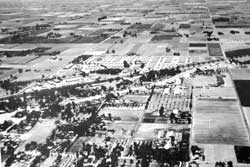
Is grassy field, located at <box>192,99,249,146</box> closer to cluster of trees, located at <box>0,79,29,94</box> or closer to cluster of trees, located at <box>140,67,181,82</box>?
cluster of trees, located at <box>140,67,181,82</box>

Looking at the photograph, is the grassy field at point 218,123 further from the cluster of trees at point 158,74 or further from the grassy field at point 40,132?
the grassy field at point 40,132

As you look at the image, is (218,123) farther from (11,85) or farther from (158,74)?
(11,85)

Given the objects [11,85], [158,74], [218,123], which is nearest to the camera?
[218,123]

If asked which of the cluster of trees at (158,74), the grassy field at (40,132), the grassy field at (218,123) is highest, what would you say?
the cluster of trees at (158,74)

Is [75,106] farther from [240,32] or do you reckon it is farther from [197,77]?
[240,32]

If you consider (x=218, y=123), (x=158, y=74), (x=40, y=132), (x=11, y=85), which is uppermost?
(x=158, y=74)

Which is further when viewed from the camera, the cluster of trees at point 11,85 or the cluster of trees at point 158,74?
the cluster of trees at point 158,74

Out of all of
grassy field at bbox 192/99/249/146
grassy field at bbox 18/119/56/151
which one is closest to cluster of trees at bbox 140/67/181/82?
grassy field at bbox 192/99/249/146

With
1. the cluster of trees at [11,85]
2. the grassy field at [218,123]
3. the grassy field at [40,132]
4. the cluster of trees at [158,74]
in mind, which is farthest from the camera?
the cluster of trees at [158,74]

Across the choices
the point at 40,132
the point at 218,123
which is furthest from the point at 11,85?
the point at 218,123

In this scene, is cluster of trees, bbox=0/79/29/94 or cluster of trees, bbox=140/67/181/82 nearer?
cluster of trees, bbox=0/79/29/94

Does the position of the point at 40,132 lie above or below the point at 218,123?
below

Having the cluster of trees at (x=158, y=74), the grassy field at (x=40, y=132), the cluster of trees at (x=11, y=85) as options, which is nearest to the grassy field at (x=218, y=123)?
the cluster of trees at (x=158, y=74)

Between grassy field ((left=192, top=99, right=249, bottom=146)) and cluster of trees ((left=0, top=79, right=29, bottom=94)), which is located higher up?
grassy field ((left=192, top=99, right=249, bottom=146))
